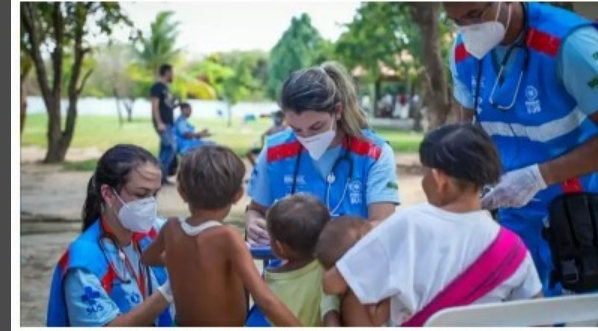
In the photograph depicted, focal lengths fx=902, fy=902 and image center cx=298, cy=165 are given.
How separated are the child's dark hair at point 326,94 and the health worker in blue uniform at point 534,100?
0.39 meters

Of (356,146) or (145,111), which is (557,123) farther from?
(145,111)

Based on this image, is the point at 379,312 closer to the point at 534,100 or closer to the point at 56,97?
the point at 534,100

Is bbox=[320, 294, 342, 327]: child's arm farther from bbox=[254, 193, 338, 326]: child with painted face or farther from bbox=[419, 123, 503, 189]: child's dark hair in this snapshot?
bbox=[419, 123, 503, 189]: child's dark hair

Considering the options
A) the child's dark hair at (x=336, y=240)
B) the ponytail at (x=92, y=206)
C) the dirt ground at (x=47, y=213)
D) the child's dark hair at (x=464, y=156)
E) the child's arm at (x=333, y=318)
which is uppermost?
the child's dark hair at (x=464, y=156)

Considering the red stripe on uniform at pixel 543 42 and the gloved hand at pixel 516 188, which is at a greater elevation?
the red stripe on uniform at pixel 543 42

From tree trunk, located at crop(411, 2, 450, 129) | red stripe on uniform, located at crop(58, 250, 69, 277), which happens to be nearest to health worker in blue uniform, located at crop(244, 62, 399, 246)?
red stripe on uniform, located at crop(58, 250, 69, 277)

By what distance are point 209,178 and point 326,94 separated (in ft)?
1.85

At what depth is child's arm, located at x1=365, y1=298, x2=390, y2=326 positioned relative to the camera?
202cm

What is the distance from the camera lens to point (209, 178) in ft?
7.59

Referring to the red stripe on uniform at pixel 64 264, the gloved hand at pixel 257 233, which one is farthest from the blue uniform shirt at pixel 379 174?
the red stripe on uniform at pixel 64 264

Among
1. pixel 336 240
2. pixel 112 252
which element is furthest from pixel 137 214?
pixel 336 240

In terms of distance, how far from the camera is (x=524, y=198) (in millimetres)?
2432

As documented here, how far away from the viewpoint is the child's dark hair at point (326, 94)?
2.68m

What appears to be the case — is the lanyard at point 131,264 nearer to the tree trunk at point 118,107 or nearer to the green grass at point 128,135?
the green grass at point 128,135
